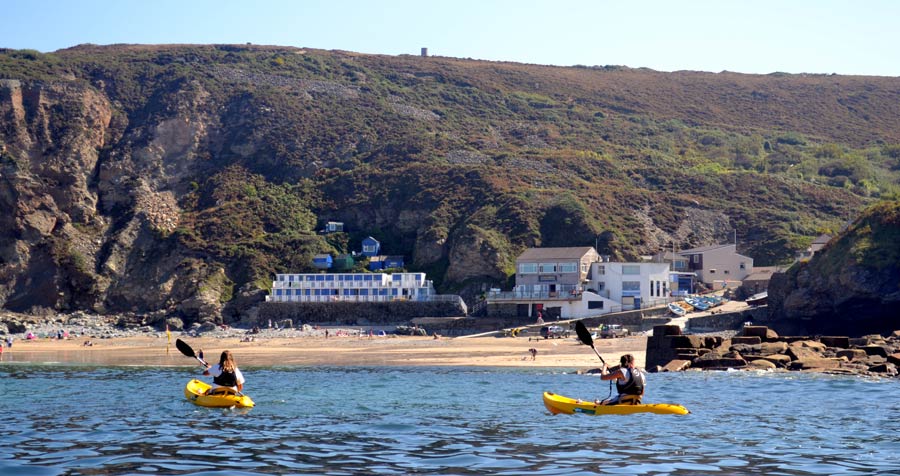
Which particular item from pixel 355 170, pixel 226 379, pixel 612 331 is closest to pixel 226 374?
pixel 226 379

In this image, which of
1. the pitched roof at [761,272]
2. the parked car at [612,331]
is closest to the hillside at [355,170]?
the pitched roof at [761,272]

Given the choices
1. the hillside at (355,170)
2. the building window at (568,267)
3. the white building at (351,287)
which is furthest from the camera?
the hillside at (355,170)

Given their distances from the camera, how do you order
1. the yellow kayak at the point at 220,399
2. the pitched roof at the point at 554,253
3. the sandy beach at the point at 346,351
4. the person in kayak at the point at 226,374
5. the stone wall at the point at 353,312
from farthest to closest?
the pitched roof at the point at 554,253, the stone wall at the point at 353,312, the sandy beach at the point at 346,351, the person in kayak at the point at 226,374, the yellow kayak at the point at 220,399

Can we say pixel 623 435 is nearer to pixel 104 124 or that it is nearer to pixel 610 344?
pixel 610 344

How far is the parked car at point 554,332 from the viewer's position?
213ft

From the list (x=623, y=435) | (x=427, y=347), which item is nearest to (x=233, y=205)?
(x=427, y=347)

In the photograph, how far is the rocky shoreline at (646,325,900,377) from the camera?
3934 centimetres

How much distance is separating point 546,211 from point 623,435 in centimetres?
7276

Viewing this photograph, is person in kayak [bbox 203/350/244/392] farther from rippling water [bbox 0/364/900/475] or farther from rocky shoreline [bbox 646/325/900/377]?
rocky shoreline [bbox 646/325/900/377]

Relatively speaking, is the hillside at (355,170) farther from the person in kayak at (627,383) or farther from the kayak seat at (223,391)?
the person in kayak at (627,383)

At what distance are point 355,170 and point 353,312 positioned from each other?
110ft

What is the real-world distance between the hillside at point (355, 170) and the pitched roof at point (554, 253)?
3.31m

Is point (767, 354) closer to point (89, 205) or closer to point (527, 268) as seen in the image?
point (527, 268)

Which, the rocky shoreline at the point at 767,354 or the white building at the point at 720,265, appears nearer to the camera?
the rocky shoreline at the point at 767,354
